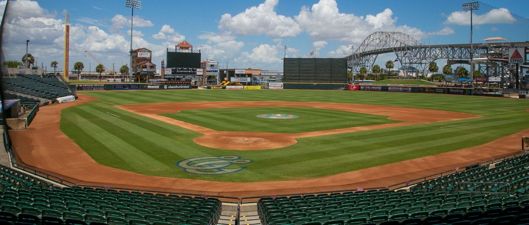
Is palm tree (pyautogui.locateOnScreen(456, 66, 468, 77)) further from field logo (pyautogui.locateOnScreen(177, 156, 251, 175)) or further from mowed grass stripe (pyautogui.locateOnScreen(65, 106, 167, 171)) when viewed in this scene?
field logo (pyautogui.locateOnScreen(177, 156, 251, 175))

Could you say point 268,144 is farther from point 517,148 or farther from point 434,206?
point 434,206

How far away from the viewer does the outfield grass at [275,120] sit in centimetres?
3538

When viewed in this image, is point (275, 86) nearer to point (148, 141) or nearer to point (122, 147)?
point (148, 141)

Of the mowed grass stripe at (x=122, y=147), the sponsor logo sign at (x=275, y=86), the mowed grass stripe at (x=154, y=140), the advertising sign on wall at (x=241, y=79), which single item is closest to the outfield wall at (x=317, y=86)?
the sponsor logo sign at (x=275, y=86)

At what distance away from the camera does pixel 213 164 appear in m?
22.5

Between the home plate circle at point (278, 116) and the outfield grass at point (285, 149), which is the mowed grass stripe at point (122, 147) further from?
the home plate circle at point (278, 116)

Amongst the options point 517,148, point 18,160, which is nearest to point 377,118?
point 517,148

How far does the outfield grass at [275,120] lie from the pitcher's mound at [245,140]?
98.8 inches

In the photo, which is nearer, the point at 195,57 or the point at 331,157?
the point at 331,157

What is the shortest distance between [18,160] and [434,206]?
70.6ft

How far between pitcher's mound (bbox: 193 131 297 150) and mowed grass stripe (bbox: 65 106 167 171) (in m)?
4.60

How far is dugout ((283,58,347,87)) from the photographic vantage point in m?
110

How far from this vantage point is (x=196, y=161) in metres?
23.1

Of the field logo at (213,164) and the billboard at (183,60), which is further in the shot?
the billboard at (183,60)
